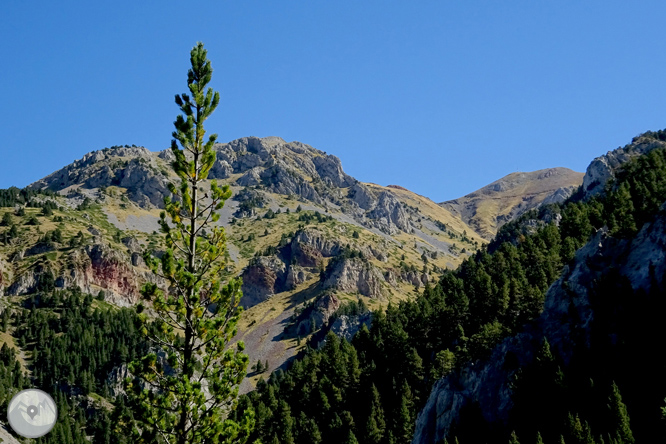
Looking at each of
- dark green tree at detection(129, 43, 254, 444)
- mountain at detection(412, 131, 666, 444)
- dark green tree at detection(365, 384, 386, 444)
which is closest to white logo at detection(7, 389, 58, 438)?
dark green tree at detection(129, 43, 254, 444)

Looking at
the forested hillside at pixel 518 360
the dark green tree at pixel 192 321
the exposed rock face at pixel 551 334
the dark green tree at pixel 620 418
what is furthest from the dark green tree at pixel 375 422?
the dark green tree at pixel 192 321

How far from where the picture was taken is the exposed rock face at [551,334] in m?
88.9

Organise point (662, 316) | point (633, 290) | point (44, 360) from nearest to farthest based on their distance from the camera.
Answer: point (662, 316)
point (633, 290)
point (44, 360)

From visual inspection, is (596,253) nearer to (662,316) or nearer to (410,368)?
(662,316)

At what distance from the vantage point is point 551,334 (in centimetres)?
9231

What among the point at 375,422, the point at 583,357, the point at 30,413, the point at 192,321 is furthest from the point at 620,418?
the point at 30,413

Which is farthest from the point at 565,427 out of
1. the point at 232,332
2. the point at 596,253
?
the point at 232,332

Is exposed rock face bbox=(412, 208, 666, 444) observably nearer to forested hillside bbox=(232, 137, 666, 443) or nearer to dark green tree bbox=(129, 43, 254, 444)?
forested hillside bbox=(232, 137, 666, 443)

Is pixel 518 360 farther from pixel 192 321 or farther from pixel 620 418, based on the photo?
pixel 192 321

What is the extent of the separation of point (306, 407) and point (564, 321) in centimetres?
6059

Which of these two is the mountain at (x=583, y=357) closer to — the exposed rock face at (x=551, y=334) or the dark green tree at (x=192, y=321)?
the exposed rock face at (x=551, y=334)

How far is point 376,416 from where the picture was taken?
340 ft

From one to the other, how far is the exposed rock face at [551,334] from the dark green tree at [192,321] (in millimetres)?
73063

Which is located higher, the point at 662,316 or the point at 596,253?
the point at 596,253
